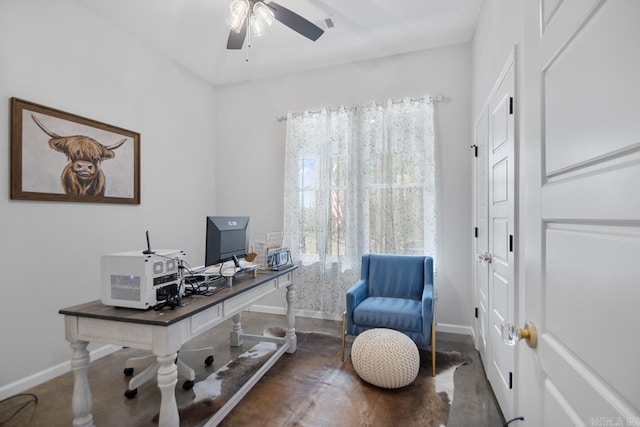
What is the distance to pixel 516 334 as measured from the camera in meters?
0.87

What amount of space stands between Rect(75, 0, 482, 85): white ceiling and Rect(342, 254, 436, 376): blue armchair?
2.33 m

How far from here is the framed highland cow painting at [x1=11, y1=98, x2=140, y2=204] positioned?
239 cm

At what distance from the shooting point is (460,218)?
3469mm

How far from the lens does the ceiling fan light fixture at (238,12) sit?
2211mm

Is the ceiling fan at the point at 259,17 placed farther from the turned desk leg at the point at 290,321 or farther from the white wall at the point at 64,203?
the turned desk leg at the point at 290,321

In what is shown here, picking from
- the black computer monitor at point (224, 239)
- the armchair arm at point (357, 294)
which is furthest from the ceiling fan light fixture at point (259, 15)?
the armchair arm at point (357, 294)

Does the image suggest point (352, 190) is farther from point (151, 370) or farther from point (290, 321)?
point (151, 370)

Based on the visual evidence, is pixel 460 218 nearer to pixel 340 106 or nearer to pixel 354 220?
pixel 354 220

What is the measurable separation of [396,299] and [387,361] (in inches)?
33.6

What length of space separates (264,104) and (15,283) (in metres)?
3.19

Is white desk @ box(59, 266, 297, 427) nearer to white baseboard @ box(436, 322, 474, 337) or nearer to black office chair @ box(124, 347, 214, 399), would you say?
black office chair @ box(124, 347, 214, 399)

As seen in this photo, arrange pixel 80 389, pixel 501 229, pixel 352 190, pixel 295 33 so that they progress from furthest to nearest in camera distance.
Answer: pixel 352 190, pixel 295 33, pixel 501 229, pixel 80 389

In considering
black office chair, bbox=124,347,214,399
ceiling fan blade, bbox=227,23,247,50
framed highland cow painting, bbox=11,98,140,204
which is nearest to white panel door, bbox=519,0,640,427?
ceiling fan blade, bbox=227,23,247,50

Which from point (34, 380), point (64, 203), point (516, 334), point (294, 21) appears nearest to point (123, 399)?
point (34, 380)
